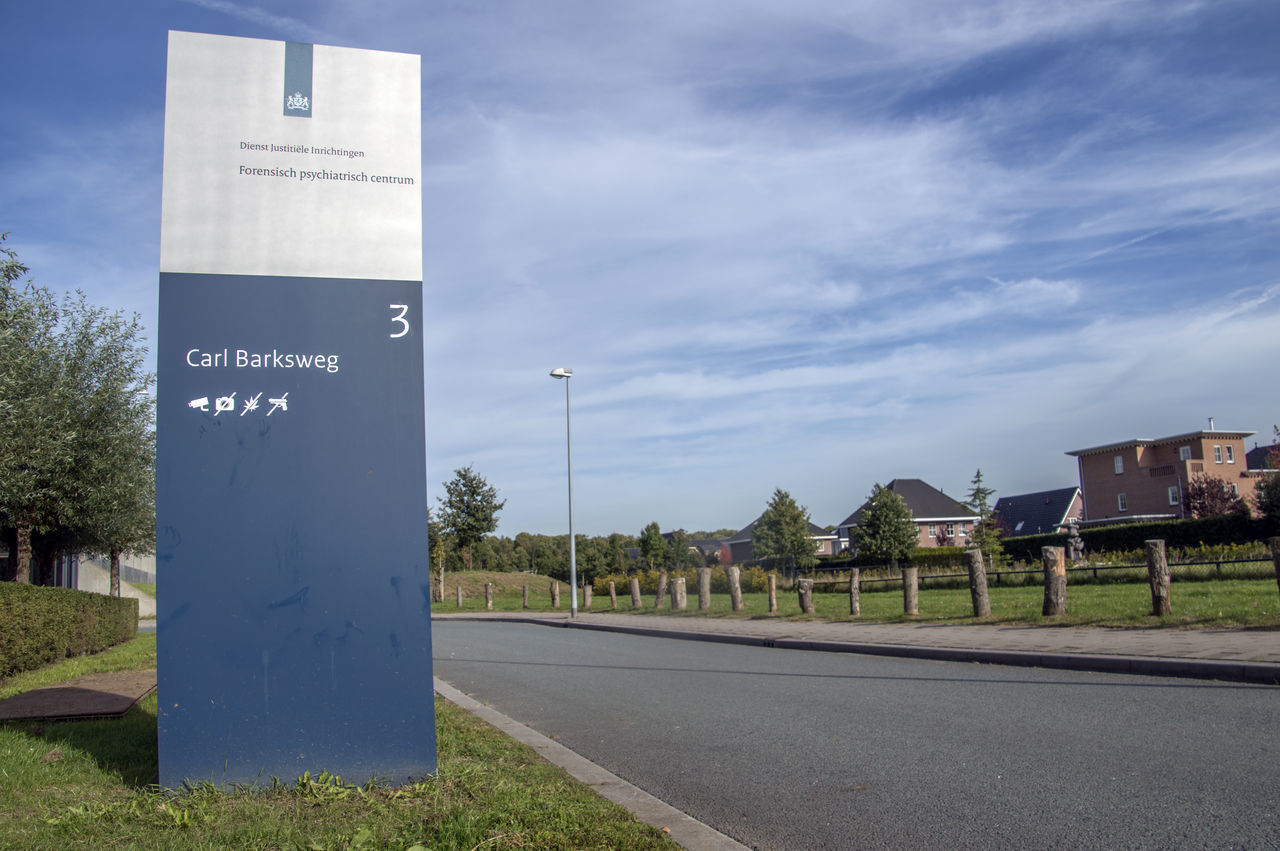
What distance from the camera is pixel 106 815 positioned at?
13.1 ft

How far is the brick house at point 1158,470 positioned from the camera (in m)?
62.7

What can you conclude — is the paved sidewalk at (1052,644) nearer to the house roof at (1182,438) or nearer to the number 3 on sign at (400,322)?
the number 3 on sign at (400,322)

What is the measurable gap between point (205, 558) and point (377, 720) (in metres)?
1.21

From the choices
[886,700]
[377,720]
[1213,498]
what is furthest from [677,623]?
[1213,498]

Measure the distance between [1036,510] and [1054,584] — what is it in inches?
2843

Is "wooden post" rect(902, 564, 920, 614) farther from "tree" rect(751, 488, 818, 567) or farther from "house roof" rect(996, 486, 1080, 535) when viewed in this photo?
"house roof" rect(996, 486, 1080, 535)

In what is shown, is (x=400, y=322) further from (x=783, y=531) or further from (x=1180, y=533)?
(x=783, y=531)

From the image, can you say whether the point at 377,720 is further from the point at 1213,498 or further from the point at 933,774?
the point at 1213,498

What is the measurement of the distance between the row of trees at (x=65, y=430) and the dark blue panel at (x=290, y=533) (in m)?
8.34

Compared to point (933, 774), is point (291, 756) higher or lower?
higher

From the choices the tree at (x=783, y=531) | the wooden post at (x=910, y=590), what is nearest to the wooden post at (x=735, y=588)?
the wooden post at (x=910, y=590)

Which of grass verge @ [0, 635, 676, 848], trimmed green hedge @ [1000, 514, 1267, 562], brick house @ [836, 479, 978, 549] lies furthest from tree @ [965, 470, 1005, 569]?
grass verge @ [0, 635, 676, 848]

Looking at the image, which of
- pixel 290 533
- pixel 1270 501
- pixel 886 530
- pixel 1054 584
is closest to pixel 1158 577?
pixel 1054 584

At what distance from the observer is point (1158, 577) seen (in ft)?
39.5
